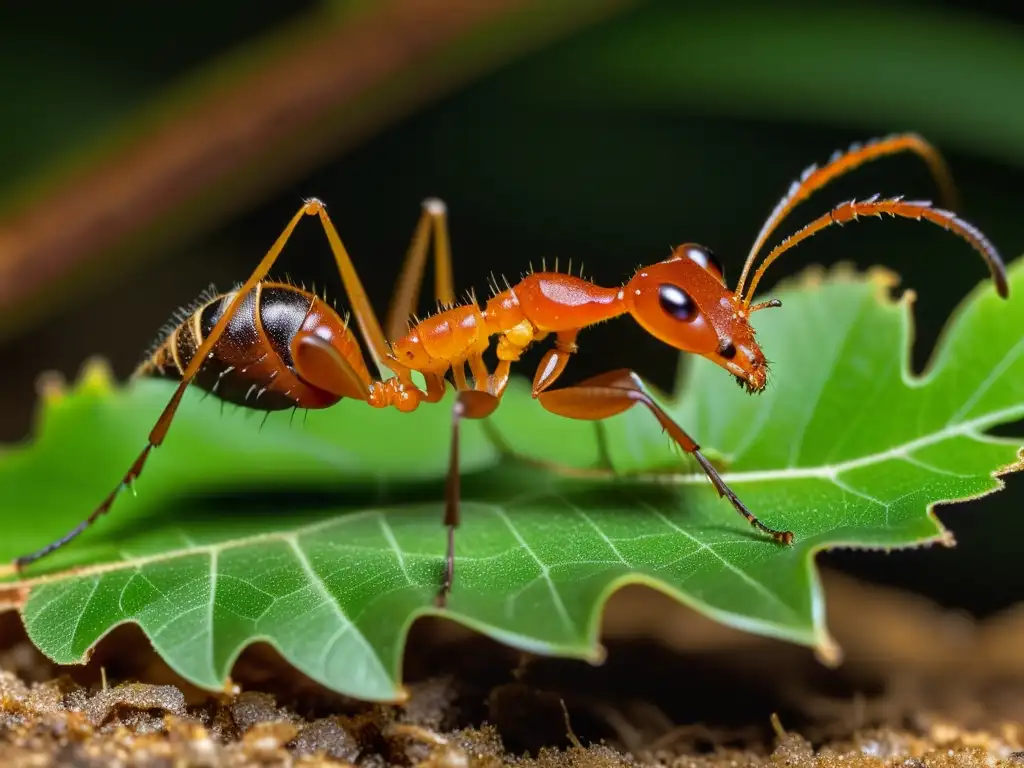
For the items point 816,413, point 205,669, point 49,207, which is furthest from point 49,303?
point 816,413

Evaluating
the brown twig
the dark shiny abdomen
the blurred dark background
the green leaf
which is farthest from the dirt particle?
the brown twig

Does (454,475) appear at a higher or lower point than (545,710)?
higher

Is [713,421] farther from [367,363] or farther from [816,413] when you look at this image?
[367,363]

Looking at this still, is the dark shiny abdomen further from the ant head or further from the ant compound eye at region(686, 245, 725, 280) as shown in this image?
the ant compound eye at region(686, 245, 725, 280)

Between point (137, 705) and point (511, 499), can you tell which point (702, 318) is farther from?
point (137, 705)

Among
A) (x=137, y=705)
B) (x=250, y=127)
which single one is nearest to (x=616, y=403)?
(x=137, y=705)

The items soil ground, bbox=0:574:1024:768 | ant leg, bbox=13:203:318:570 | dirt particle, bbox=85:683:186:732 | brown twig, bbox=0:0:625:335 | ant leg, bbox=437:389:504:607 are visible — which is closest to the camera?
soil ground, bbox=0:574:1024:768
